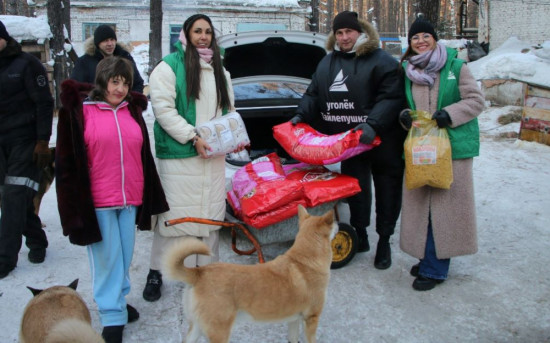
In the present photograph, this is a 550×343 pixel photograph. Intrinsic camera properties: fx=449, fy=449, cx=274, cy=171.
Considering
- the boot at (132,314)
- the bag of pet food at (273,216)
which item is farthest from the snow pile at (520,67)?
the boot at (132,314)

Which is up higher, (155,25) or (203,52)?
(155,25)

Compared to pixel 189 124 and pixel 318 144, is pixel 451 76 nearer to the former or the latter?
pixel 318 144

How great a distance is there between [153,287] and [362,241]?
6.58 ft

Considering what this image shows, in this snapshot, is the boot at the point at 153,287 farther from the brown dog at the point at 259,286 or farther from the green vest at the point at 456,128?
the green vest at the point at 456,128

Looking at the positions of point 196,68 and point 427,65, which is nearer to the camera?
point 196,68

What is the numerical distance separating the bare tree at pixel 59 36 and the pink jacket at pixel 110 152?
10716 millimetres

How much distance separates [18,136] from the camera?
3.97 m

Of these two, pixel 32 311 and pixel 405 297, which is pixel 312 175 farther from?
pixel 32 311

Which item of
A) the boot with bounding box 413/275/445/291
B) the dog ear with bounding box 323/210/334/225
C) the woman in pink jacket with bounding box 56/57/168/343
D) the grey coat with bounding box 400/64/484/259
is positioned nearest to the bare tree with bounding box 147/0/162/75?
the woman in pink jacket with bounding box 56/57/168/343

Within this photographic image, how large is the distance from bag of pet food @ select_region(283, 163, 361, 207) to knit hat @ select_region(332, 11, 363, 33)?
1.28 meters

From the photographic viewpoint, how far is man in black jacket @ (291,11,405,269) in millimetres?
3768

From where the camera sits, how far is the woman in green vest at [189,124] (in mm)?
3287

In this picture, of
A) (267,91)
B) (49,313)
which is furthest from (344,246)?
(49,313)

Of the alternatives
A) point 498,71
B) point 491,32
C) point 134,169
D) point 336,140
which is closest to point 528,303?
point 336,140
